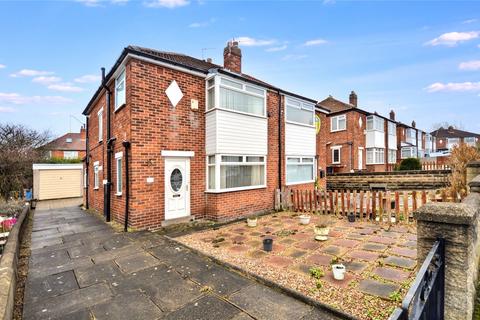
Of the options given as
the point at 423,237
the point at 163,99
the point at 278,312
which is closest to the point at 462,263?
the point at 423,237

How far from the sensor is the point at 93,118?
1276 cm

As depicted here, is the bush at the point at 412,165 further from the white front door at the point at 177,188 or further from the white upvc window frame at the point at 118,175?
the white upvc window frame at the point at 118,175

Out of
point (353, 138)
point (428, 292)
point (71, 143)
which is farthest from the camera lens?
point (71, 143)

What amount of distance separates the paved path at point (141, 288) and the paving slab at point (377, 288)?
95cm

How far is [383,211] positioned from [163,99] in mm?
8322

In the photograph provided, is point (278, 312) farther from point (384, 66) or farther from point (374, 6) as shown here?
point (384, 66)

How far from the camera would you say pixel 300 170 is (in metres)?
12.3

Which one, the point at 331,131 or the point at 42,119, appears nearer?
the point at 331,131

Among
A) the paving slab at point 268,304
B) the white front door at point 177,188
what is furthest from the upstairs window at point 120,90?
the paving slab at point 268,304

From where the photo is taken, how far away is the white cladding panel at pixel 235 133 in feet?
27.1

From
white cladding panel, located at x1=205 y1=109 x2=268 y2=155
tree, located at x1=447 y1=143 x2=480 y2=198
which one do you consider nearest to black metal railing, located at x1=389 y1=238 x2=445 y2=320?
tree, located at x1=447 y1=143 x2=480 y2=198

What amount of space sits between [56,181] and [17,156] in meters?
3.42

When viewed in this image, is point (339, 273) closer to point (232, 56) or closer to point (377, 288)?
point (377, 288)

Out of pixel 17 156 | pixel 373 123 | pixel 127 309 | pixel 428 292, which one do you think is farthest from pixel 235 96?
pixel 373 123
